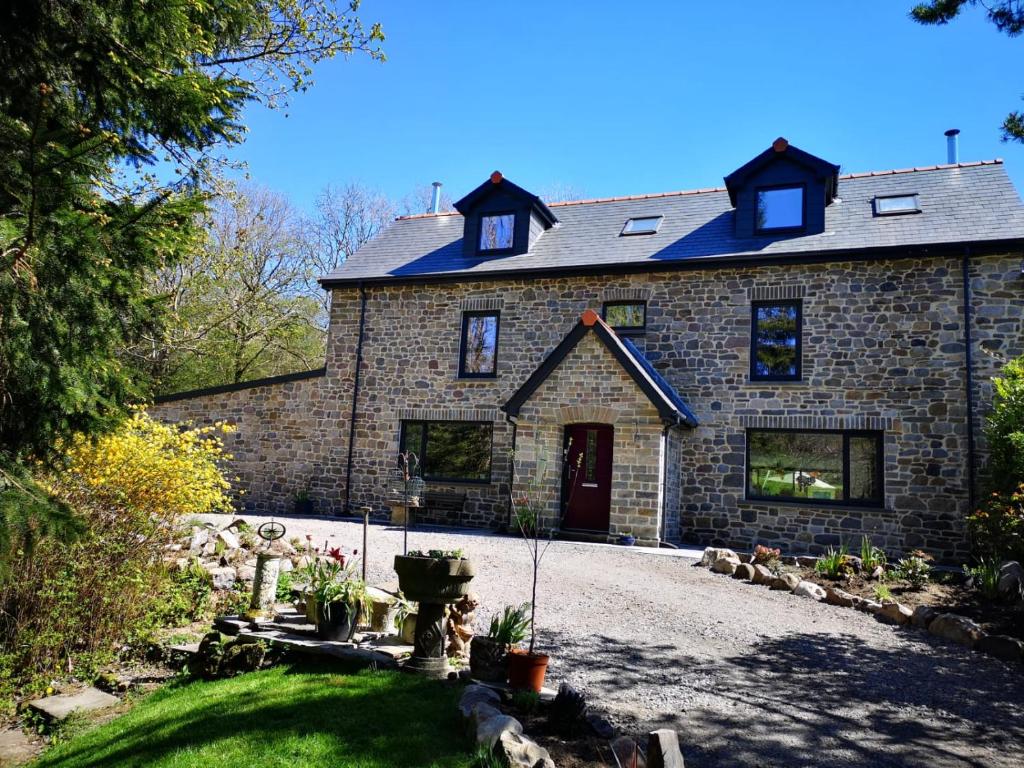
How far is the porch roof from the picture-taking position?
13570mm

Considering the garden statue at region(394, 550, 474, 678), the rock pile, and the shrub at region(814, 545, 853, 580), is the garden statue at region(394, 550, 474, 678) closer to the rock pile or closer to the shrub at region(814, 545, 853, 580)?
the rock pile

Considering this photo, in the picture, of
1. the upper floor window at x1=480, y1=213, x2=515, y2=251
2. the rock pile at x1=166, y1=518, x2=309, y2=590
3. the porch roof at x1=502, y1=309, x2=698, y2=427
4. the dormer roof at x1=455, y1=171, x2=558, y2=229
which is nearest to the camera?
the rock pile at x1=166, y1=518, x2=309, y2=590

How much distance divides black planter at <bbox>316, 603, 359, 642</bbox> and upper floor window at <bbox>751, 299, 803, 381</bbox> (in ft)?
36.4

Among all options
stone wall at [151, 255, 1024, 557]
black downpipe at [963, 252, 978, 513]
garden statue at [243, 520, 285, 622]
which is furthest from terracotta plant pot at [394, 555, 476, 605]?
black downpipe at [963, 252, 978, 513]

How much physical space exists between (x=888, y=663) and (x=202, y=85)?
7.72 meters

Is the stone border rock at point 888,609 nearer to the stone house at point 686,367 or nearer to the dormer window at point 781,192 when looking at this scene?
the stone house at point 686,367

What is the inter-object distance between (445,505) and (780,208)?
9999mm

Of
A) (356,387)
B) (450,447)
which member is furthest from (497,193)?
(450,447)

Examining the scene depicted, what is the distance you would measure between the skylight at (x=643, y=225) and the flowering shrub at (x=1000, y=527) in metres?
9.09

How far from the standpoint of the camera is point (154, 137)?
594 centimetres

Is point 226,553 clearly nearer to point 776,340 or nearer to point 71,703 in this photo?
point 71,703

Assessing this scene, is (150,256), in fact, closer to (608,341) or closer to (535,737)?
(535,737)

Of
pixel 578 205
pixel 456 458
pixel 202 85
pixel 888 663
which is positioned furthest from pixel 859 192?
pixel 202 85

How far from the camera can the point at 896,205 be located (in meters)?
15.8
